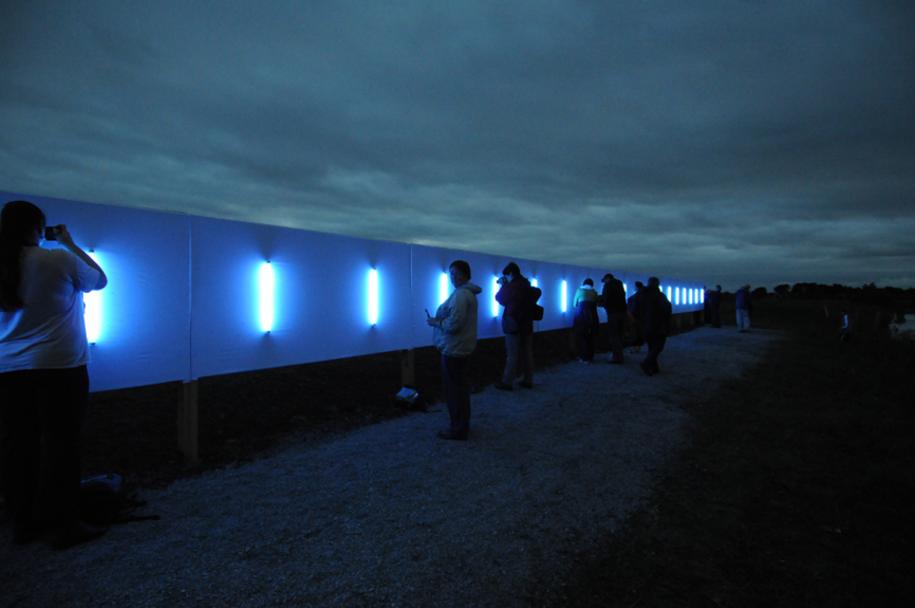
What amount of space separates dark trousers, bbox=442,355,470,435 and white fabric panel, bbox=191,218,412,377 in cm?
251

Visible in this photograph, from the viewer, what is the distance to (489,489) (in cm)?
447

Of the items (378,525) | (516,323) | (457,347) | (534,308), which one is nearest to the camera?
(378,525)

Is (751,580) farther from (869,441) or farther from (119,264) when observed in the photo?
(119,264)

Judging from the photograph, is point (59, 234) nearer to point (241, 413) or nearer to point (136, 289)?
point (136, 289)

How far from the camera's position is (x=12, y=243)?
3.15m

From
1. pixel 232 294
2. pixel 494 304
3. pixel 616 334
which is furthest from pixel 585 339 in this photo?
pixel 232 294

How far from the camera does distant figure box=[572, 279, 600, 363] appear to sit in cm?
1265

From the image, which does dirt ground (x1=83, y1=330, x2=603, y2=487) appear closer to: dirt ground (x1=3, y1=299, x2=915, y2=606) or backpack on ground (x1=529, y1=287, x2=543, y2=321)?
dirt ground (x1=3, y1=299, x2=915, y2=606)

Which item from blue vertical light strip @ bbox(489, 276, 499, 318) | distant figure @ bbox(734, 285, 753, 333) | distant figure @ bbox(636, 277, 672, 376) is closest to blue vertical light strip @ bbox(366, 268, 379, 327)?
blue vertical light strip @ bbox(489, 276, 499, 318)

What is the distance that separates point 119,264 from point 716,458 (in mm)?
7296

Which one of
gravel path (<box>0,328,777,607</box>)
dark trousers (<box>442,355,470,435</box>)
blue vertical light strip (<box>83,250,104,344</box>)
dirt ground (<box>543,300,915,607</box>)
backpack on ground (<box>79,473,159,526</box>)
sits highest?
blue vertical light strip (<box>83,250,104,344</box>)

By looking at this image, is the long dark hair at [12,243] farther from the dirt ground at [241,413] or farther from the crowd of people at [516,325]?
the crowd of people at [516,325]

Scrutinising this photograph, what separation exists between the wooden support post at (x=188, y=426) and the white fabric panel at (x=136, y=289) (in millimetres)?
230

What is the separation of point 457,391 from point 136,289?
13.0ft
